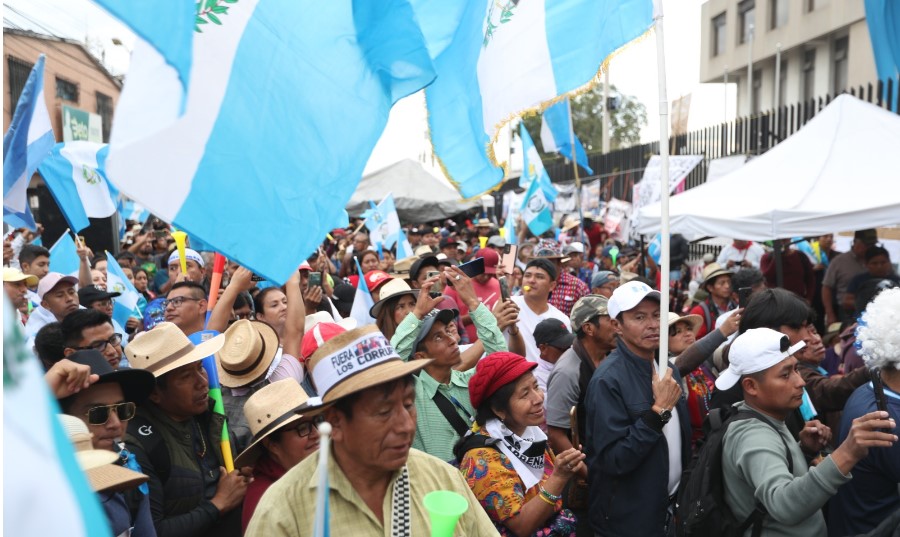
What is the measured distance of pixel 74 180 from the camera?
7.91 m

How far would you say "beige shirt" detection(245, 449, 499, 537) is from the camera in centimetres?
217

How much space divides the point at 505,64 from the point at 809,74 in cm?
3077

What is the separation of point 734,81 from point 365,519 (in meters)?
37.5

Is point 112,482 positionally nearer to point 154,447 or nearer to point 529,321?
point 154,447

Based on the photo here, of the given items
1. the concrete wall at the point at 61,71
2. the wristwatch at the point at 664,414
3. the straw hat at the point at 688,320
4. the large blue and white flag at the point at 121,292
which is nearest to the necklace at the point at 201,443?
the wristwatch at the point at 664,414

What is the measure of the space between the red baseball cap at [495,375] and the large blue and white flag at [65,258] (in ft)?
19.8

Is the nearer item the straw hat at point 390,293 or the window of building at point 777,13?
the straw hat at point 390,293

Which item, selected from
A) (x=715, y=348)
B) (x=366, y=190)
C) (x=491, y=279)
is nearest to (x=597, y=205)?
(x=366, y=190)

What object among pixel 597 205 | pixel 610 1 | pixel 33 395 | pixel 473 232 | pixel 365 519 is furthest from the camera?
pixel 597 205

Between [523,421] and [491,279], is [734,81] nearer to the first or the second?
[491,279]

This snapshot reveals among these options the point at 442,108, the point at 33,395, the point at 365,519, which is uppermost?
the point at 442,108

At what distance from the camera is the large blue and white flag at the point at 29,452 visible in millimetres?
866

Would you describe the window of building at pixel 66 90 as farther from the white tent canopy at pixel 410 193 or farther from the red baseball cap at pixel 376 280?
the red baseball cap at pixel 376 280

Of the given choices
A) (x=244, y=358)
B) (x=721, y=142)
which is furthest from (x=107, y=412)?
(x=721, y=142)
